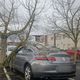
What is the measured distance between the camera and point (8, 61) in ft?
32.8

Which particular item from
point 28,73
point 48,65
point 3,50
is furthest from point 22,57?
point 48,65

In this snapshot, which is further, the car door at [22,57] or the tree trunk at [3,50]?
the tree trunk at [3,50]

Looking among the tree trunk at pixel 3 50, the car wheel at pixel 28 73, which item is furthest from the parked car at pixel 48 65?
the tree trunk at pixel 3 50

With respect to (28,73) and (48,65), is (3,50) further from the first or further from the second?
(48,65)

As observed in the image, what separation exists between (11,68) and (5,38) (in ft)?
5.35

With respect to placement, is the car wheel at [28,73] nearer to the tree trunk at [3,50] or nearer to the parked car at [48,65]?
the parked car at [48,65]

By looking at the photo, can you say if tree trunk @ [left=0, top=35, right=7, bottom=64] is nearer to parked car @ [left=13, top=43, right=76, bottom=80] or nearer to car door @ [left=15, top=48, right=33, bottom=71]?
car door @ [left=15, top=48, right=33, bottom=71]

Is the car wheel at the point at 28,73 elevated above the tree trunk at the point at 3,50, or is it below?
below

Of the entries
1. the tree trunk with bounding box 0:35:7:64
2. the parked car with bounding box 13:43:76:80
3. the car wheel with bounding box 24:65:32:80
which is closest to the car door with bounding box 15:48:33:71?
the parked car with bounding box 13:43:76:80

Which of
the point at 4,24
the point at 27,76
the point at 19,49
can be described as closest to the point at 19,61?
the point at 19,49

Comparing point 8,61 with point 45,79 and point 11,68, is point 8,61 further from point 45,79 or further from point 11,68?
point 45,79

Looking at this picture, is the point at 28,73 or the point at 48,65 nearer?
the point at 48,65

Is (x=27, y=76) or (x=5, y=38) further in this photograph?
(x=5, y=38)

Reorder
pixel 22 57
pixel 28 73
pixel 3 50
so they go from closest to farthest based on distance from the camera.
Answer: pixel 28 73 < pixel 22 57 < pixel 3 50
